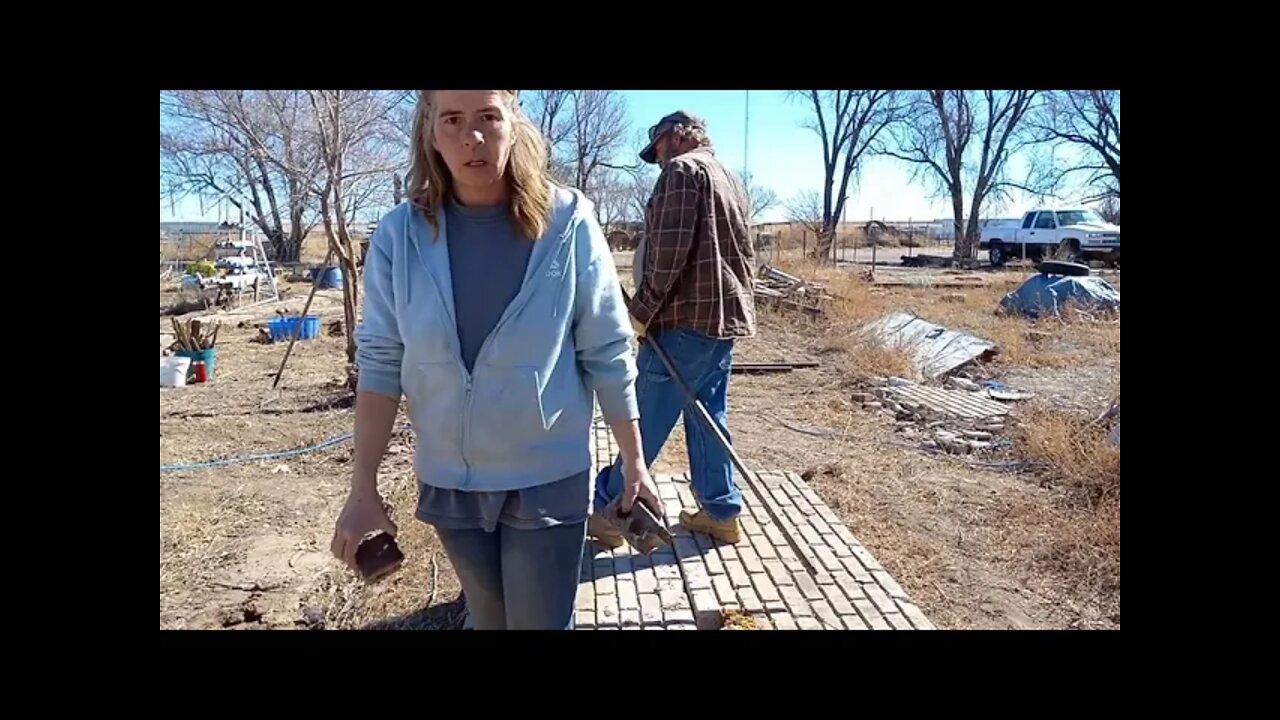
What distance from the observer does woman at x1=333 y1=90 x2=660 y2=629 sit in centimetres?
166

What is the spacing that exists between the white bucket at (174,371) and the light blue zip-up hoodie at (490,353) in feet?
26.5

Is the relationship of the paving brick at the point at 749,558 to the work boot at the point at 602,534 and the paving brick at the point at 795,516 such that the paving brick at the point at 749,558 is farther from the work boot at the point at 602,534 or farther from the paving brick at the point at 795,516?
the work boot at the point at 602,534

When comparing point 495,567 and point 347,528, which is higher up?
point 347,528

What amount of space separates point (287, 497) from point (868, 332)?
791 cm

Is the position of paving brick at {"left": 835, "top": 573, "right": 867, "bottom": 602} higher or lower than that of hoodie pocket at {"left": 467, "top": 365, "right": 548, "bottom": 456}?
lower

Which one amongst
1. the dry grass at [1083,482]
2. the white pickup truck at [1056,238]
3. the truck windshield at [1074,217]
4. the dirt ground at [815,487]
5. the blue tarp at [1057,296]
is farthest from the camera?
the truck windshield at [1074,217]

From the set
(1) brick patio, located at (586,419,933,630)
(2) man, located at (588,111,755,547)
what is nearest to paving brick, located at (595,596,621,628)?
(1) brick patio, located at (586,419,933,630)

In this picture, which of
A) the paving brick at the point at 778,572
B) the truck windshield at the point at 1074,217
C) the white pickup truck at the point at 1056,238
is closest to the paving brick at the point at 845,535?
the paving brick at the point at 778,572

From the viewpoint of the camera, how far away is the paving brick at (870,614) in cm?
293

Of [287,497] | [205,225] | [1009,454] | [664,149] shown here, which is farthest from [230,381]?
[205,225]

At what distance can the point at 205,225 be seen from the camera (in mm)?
23250

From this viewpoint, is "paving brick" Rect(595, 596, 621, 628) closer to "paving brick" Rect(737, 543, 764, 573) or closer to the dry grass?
"paving brick" Rect(737, 543, 764, 573)

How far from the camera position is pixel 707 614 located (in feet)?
9.65
